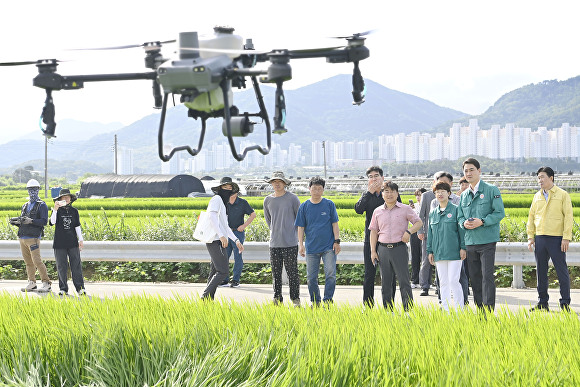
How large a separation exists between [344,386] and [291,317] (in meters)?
1.76

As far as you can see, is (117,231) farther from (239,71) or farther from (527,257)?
(239,71)

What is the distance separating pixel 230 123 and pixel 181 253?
10.3 meters

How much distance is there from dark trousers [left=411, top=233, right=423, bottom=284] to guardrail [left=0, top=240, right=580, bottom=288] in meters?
0.85

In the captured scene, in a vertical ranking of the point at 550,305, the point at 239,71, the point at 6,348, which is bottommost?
the point at 550,305

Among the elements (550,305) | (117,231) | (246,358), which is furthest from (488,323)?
(117,231)

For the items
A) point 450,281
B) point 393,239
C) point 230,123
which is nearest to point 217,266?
point 393,239

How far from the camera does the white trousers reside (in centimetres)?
901

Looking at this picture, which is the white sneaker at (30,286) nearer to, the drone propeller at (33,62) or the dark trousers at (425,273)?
the dark trousers at (425,273)

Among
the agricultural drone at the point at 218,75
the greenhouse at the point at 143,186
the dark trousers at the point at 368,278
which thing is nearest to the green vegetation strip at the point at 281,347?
the agricultural drone at the point at 218,75

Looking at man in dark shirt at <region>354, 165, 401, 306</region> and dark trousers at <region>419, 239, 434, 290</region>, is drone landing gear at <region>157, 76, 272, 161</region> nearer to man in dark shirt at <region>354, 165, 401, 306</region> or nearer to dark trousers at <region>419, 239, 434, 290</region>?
man in dark shirt at <region>354, 165, 401, 306</region>

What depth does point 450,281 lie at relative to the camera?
9086mm

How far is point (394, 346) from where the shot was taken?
5.31 meters

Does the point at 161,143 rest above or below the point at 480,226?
above

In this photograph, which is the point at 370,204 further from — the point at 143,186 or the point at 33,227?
the point at 143,186
